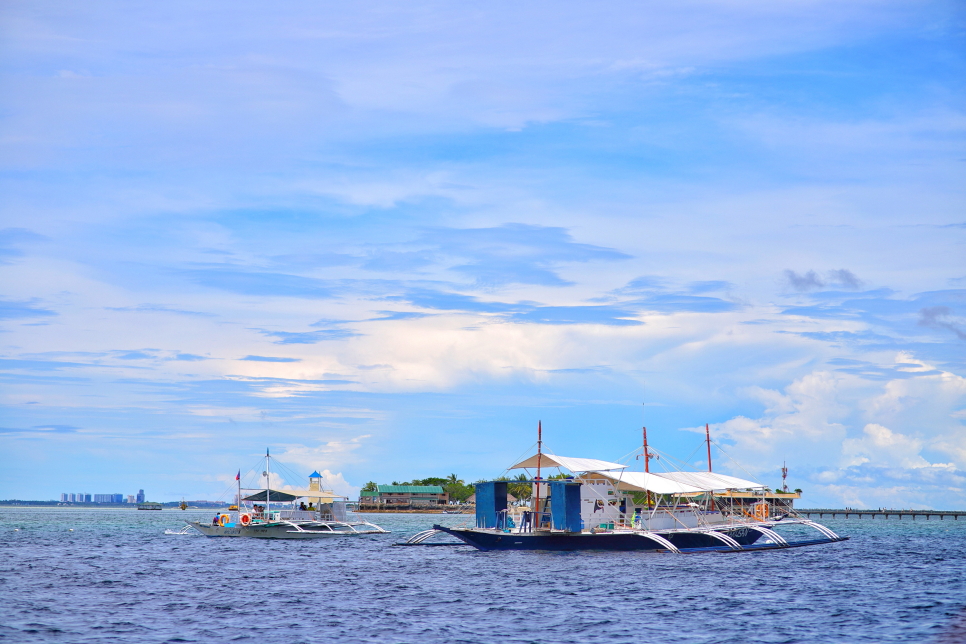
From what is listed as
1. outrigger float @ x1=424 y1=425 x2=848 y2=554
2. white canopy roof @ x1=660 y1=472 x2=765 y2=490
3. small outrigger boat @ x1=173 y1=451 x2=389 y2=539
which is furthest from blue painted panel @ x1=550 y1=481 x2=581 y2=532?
small outrigger boat @ x1=173 y1=451 x2=389 y2=539

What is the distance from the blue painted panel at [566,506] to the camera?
2522 inches

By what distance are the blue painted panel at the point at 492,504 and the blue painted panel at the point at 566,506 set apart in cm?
539

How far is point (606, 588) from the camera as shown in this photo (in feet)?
161

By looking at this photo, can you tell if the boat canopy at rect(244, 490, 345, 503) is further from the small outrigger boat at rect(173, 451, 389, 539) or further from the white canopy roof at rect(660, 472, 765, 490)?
the white canopy roof at rect(660, 472, 765, 490)

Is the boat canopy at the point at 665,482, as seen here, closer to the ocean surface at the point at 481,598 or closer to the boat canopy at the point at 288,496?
the ocean surface at the point at 481,598

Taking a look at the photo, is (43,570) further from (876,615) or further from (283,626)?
(876,615)

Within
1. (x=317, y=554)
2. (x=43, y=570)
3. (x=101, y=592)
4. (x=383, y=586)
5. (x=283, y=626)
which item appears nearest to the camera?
(x=283, y=626)

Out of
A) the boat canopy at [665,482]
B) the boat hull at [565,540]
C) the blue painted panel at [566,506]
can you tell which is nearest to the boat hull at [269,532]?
the boat hull at [565,540]

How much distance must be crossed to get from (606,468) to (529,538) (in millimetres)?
9145

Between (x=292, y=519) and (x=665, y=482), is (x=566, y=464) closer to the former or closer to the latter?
(x=665, y=482)

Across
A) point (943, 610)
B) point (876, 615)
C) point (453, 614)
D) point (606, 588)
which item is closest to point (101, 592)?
point (453, 614)

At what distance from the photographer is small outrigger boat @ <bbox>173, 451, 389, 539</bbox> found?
96.8 m

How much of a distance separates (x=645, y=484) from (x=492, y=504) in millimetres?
11859

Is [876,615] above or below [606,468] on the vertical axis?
below
